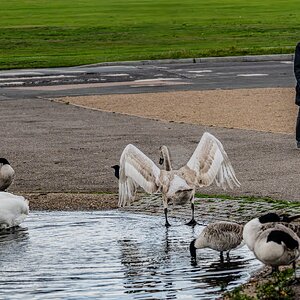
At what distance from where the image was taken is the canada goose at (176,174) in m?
12.4

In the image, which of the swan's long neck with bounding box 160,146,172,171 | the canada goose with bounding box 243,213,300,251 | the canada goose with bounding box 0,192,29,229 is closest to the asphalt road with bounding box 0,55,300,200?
the swan's long neck with bounding box 160,146,172,171

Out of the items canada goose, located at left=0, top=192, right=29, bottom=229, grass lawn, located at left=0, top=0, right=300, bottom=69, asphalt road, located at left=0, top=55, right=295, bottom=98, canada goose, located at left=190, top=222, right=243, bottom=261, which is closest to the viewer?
canada goose, located at left=190, top=222, right=243, bottom=261

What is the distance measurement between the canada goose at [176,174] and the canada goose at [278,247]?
3.03 metres

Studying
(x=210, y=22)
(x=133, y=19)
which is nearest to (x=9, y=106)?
A: (x=210, y=22)

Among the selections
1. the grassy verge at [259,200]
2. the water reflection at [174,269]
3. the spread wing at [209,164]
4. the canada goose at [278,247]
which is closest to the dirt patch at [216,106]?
the grassy verge at [259,200]

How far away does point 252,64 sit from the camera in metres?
36.4

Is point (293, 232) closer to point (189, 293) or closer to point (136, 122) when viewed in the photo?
point (189, 293)

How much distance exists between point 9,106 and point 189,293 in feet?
55.0

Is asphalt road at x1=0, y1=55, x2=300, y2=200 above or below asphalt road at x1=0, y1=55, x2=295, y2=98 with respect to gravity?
below

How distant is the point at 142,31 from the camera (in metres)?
50.8

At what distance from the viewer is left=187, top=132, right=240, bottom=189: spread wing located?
12.7 meters

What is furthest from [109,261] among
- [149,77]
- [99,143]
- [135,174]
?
[149,77]

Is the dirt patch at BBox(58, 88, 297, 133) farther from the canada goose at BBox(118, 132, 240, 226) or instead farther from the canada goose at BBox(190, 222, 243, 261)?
the canada goose at BBox(190, 222, 243, 261)

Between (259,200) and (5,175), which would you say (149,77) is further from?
(259,200)
